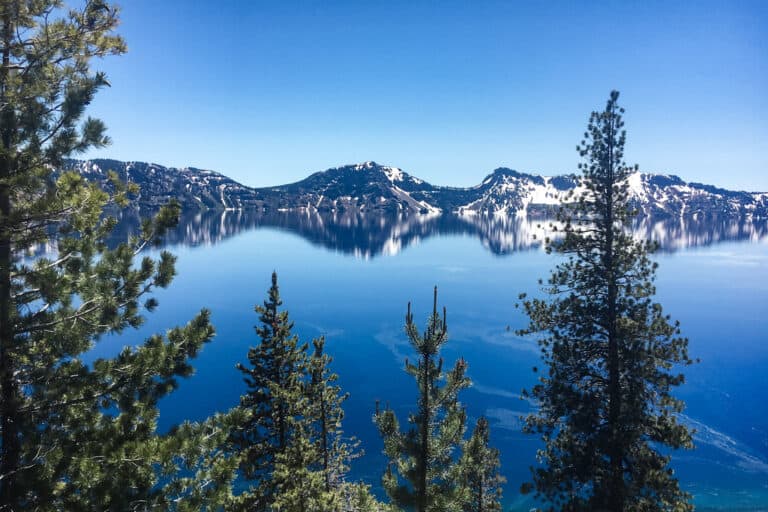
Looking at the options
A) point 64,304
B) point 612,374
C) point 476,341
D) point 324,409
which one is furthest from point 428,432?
point 476,341

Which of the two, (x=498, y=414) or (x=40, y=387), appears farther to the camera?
(x=498, y=414)

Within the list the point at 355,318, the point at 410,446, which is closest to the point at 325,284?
the point at 355,318

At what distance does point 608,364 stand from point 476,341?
58.3 metres

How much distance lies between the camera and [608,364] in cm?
1505

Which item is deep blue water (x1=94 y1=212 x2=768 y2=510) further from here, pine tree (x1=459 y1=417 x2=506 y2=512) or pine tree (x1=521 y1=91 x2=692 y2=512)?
pine tree (x1=521 y1=91 x2=692 y2=512)

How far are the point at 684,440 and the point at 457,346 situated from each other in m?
56.3

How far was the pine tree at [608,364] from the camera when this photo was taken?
13.9m

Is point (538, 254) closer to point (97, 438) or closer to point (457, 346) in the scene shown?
point (457, 346)

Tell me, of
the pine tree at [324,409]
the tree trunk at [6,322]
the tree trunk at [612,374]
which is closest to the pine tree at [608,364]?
the tree trunk at [612,374]

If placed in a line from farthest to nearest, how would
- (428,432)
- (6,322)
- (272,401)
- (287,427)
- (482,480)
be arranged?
(482,480) < (272,401) < (287,427) < (428,432) < (6,322)

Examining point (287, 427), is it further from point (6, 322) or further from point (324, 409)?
point (6, 322)

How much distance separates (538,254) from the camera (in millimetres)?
193125

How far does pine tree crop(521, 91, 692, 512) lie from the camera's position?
13.9 metres

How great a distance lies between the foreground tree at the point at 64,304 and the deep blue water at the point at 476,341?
108ft
